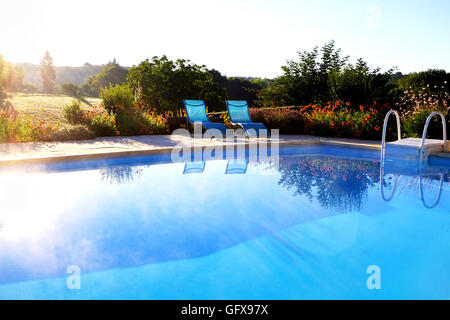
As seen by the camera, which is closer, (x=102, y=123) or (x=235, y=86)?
(x=102, y=123)

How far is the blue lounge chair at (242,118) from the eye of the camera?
778 centimetres

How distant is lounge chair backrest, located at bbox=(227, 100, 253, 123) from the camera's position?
27.0 feet

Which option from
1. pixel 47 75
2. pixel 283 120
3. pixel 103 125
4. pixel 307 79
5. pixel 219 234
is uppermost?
pixel 47 75

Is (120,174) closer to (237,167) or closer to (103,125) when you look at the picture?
(237,167)

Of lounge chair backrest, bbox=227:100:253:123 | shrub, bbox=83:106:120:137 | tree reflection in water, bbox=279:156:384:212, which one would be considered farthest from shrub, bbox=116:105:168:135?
tree reflection in water, bbox=279:156:384:212

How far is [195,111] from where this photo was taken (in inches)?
326

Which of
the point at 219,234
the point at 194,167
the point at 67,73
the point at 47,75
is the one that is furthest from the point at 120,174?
the point at 67,73

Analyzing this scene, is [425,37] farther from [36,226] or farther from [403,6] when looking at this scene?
[36,226]

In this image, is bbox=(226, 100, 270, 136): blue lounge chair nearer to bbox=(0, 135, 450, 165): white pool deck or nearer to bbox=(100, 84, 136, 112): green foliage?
bbox=(0, 135, 450, 165): white pool deck

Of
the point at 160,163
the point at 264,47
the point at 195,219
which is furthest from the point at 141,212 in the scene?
the point at 264,47

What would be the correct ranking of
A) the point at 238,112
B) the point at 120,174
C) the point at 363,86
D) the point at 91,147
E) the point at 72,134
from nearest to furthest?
the point at 120,174 < the point at 91,147 < the point at 72,134 < the point at 238,112 < the point at 363,86

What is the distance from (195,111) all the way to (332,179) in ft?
14.6

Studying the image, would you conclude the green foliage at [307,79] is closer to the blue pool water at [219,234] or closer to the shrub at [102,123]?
the shrub at [102,123]

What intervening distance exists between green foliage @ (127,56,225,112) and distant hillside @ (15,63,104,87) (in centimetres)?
3896
